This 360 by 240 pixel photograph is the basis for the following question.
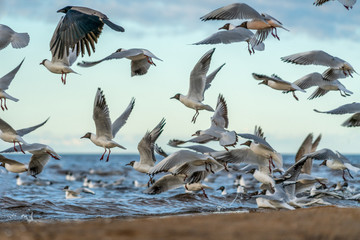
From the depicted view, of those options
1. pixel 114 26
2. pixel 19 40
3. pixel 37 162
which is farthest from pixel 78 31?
pixel 37 162

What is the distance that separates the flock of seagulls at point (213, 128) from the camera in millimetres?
9672

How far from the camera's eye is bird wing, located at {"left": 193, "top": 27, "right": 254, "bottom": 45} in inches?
415

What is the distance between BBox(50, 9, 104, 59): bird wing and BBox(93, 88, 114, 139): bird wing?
5.03 feet

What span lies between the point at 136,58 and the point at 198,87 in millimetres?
1272

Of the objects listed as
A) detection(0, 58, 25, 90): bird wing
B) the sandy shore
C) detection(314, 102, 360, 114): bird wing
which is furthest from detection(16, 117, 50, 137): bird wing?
Answer: the sandy shore

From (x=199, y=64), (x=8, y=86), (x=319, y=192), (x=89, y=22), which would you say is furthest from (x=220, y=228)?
(x=8, y=86)

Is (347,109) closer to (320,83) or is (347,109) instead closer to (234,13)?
(320,83)

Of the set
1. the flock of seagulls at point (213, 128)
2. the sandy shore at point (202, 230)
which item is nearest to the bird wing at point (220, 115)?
the flock of seagulls at point (213, 128)

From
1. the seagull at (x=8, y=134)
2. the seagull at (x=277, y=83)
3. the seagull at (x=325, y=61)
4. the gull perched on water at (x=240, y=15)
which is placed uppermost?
the gull perched on water at (x=240, y=15)

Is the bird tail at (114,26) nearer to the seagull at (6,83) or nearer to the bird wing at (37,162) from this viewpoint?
the seagull at (6,83)

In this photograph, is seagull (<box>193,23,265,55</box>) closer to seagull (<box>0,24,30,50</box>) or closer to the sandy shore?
seagull (<box>0,24,30,50</box>)

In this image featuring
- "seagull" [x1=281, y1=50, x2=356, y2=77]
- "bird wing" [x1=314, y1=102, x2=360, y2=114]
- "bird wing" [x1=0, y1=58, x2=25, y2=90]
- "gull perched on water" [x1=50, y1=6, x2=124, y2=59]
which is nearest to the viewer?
"gull perched on water" [x1=50, y1=6, x2=124, y2=59]

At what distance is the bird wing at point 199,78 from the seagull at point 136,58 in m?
0.80

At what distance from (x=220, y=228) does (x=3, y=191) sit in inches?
377
